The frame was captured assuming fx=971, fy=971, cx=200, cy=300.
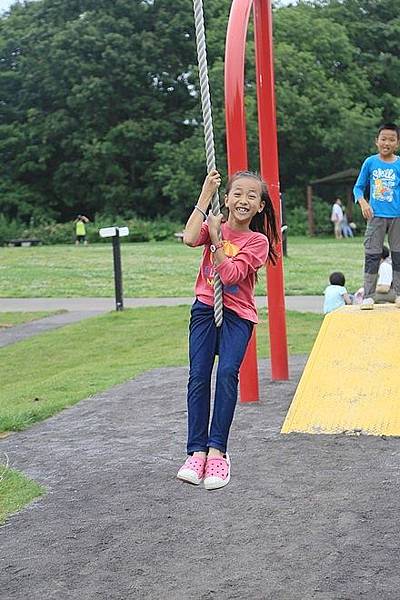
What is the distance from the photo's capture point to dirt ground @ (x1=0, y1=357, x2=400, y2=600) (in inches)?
165

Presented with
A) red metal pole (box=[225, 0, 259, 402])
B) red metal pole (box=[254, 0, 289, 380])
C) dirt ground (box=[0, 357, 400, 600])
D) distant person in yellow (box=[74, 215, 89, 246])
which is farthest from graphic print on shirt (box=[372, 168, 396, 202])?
distant person in yellow (box=[74, 215, 89, 246])

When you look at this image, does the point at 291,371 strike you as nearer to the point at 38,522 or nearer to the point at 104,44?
the point at 38,522

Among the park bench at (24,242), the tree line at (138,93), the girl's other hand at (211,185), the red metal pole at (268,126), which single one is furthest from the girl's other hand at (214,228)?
the tree line at (138,93)

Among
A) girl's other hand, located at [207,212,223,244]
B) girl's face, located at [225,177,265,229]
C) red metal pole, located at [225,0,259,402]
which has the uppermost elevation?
red metal pole, located at [225,0,259,402]

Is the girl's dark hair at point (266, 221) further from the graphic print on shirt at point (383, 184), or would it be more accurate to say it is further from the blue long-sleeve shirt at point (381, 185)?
the graphic print on shirt at point (383, 184)

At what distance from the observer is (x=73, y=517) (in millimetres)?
5219

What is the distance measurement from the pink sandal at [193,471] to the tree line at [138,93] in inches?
1679

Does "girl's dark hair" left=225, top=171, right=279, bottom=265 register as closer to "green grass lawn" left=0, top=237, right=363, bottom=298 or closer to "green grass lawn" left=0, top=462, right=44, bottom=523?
"green grass lawn" left=0, top=462, right=44, bottom=523

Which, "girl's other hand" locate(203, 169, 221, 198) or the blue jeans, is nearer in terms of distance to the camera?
"girl's other hand" locate(203, 169, 221, 198)

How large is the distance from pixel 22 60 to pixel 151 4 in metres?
8.09

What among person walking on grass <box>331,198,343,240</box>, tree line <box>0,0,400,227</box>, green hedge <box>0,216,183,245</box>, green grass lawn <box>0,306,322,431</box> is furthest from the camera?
tree line <box>0,0,400,227</box>

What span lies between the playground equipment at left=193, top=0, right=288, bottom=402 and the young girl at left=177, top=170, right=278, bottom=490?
303cm

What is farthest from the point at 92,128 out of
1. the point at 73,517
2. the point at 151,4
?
the point at 73,517

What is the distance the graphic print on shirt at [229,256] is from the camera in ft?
14.8
